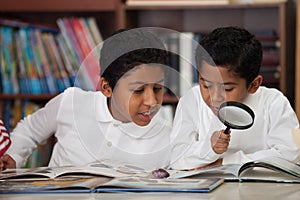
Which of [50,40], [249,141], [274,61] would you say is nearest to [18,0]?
[50,40]

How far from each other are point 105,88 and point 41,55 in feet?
4.53

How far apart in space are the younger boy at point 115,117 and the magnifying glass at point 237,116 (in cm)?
17

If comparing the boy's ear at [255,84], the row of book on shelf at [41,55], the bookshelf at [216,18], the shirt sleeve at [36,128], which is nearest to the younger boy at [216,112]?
the boy's ear at [255,84]

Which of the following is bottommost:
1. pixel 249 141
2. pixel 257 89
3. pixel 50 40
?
pixel 249 141

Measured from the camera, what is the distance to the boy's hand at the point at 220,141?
1450 millimetres

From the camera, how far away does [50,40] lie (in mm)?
2891

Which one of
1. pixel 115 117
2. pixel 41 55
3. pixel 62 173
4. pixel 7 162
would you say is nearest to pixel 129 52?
pixel 115 117

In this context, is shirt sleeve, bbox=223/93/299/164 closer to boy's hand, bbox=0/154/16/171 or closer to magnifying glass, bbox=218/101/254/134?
magnifying glass, bbox=218/101/254/134

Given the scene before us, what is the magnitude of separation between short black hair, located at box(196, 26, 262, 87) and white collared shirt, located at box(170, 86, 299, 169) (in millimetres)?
73

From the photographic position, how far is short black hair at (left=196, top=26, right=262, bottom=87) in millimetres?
1570

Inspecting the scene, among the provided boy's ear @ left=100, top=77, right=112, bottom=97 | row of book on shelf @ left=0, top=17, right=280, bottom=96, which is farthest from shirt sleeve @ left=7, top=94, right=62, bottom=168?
row of book on shelf @ left=0, top=17, right=280, bottom=96

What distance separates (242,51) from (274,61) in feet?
4.01

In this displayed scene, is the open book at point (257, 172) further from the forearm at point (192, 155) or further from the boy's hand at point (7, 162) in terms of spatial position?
the boy's hand at point (7, 162)

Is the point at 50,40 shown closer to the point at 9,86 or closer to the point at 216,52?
the point at 9,86
